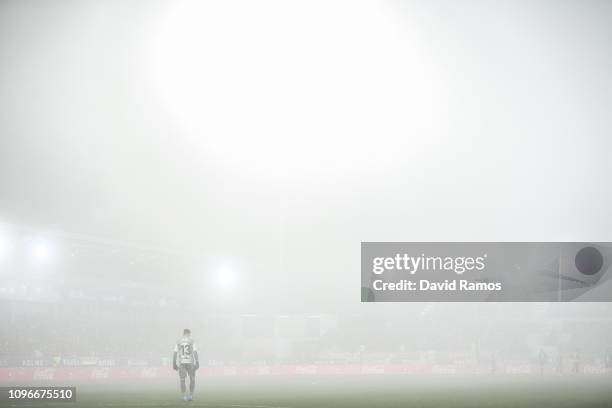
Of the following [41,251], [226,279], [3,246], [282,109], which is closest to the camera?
[3,246]

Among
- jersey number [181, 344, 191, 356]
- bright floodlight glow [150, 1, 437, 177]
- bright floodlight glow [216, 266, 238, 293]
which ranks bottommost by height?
jersey number [181, 344, 191, 356]

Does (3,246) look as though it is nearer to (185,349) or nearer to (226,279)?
(226,279)

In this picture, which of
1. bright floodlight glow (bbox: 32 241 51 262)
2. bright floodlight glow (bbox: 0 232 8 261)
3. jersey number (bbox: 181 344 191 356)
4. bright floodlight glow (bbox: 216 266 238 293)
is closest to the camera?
jersey number (bbox: 181 344 191 356)

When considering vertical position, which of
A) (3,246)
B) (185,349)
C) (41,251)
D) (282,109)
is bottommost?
(185,349)

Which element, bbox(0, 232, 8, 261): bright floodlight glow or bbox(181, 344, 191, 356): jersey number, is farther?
bbox(0, 232, 8, 261): bright floodlight glow

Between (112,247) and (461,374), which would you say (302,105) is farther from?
(461,374)

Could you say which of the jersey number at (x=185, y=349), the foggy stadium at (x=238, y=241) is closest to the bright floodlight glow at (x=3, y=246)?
the foggy stadium at (x=238, y=241)

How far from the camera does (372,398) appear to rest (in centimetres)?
2062

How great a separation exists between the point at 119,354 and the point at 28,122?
20.2 metres

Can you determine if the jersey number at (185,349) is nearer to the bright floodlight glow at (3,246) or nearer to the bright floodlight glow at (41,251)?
the bright floodlight glow at (3,246)

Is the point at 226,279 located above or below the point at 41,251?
below

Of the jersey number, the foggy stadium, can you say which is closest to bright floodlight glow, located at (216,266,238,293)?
the foggy stadium

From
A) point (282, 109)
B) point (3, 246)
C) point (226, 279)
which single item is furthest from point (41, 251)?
point (282, 109)

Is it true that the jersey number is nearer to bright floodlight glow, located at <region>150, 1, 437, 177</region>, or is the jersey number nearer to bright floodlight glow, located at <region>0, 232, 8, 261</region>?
bright floodlight glow, located at <region>0, 232, 8, 261</region>
